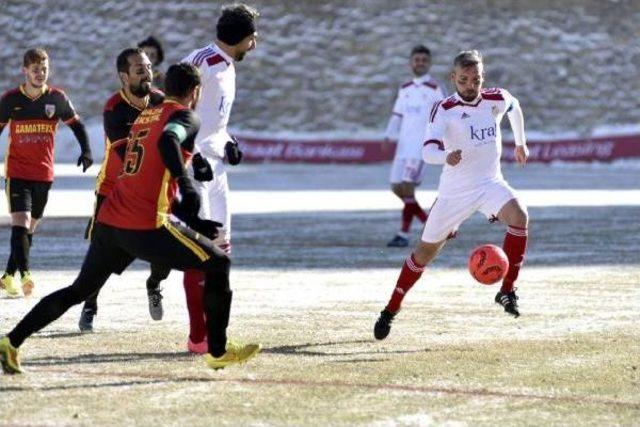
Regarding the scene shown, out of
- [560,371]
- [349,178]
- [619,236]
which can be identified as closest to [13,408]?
[560,371]

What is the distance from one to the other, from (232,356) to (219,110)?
5.82 ft

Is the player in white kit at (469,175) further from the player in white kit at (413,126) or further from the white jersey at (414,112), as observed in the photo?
the white jersey at (414,112)

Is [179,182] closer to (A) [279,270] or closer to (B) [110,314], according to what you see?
(B) [110,314]

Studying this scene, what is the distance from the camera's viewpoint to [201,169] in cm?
886

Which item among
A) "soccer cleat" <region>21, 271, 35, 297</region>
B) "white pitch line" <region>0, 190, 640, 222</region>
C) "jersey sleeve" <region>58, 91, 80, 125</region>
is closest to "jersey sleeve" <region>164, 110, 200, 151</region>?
"soccer cleat" <region>21, 271, 35, 297</region>

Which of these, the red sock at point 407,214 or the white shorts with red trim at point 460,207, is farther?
the red sock at point 407,214

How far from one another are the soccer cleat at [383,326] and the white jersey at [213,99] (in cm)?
143

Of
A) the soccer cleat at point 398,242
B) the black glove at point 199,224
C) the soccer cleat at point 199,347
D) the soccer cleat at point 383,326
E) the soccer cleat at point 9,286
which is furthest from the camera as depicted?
the soccer cleat at point 398,242

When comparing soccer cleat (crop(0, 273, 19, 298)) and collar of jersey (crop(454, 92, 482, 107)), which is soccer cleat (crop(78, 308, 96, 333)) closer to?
soccer cleat (crop(0, 273, 19, 298))

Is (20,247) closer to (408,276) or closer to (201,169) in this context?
(408,276)

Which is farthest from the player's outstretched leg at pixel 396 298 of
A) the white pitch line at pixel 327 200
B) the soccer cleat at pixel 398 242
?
the white pitch line at pixel 327 200

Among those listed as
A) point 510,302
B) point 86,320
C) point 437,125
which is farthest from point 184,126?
point 510,302

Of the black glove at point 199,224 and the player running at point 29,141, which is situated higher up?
the black glove at point 199,224

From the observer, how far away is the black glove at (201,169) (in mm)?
8828
